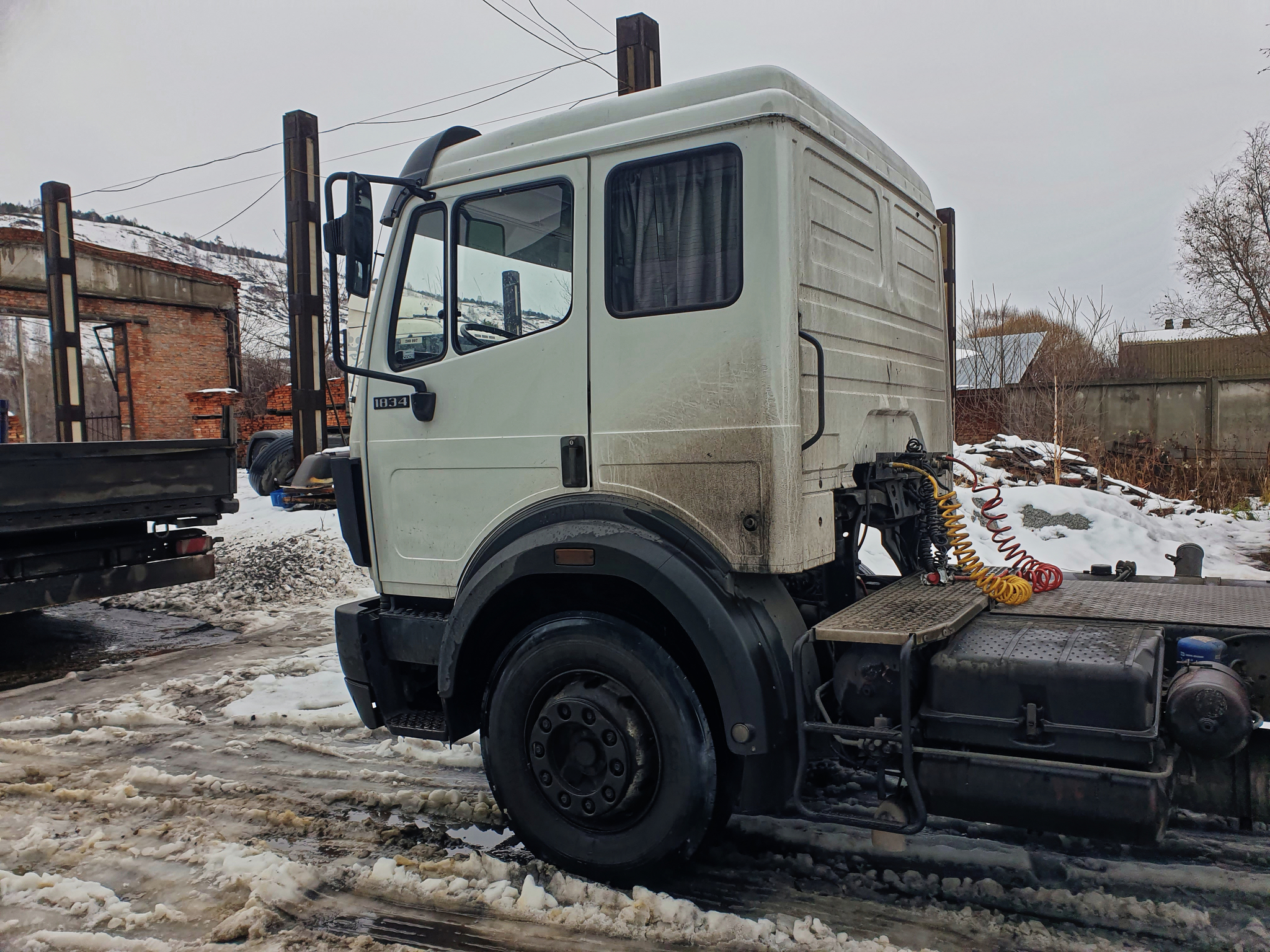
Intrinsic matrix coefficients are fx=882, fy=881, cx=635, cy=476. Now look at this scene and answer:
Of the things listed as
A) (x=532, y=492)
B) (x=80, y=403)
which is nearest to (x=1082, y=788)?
(x=532, y=492)

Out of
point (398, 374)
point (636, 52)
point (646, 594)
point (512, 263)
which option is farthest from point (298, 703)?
point (636, 52)

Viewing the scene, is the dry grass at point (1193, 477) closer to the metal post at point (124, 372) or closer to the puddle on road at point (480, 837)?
the puddle on road at point (480, 837)

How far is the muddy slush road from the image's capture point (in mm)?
3008

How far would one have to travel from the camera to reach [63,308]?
15.6 meters

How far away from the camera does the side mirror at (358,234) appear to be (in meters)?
3.58

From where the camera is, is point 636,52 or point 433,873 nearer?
point 433,873

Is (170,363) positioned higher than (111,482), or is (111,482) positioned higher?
(170,363)

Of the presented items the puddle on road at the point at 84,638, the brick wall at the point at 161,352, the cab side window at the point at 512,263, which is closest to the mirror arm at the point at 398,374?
the cab side window at the point at 512,263

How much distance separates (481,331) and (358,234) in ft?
2.05

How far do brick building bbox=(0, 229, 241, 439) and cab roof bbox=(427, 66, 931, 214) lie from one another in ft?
67.3

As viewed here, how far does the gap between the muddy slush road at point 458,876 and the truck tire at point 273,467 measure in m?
8.87

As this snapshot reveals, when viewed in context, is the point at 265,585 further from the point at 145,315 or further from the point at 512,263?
the point at 145,315

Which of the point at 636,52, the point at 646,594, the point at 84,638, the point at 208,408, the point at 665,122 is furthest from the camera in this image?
the point at 208,408

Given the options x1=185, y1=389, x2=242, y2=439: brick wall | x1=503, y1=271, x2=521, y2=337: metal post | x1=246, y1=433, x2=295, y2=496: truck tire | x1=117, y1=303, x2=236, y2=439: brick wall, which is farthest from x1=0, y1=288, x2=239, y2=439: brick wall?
x1=503, y1=271, x2=521, y2=337: metal post
